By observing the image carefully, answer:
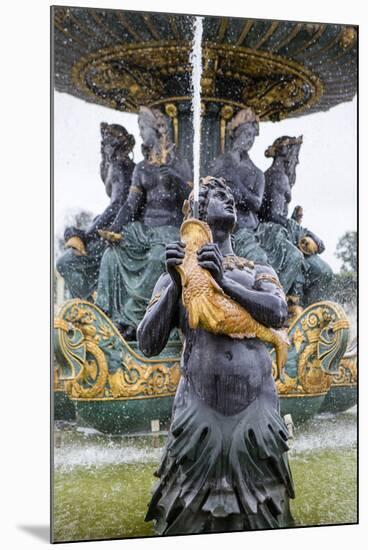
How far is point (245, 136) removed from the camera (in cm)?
637

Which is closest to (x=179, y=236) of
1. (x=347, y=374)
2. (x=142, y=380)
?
(x=142, y=380)

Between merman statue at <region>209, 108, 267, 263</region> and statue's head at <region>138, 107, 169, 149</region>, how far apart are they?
360 mm

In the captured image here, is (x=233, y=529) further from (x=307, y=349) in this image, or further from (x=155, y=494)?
(x=307, y=349)

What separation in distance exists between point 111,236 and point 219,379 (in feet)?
4.93

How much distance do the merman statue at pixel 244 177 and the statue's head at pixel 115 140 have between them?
1.70ft

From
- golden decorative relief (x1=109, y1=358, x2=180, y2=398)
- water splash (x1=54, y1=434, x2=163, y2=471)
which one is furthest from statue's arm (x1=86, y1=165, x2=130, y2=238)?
water splash (x1=54, y1=434, x2=163, y2=471)

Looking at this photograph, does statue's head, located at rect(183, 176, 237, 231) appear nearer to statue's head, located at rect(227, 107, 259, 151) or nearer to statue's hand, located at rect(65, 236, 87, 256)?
statue's hand, located at rect(65, 236, 87, 256)

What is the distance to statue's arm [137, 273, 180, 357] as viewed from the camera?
5.06 metres

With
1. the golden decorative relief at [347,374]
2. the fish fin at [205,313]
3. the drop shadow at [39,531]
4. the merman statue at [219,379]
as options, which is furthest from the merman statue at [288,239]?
the drop shadow at [39,531]

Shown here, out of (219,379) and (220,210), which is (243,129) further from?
(219,379)

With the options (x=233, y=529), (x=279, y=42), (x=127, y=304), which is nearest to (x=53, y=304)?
(x=127, y=304)

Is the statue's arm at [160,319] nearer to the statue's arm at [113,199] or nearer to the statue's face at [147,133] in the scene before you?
the statue's arm at [113,199]

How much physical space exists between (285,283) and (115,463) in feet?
4.85

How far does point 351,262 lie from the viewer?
6.30 m
